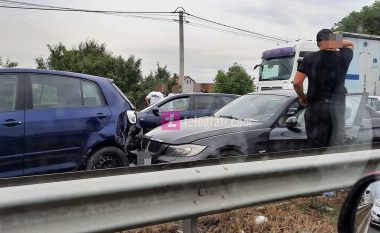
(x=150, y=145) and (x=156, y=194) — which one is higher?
(x=156, y=194)

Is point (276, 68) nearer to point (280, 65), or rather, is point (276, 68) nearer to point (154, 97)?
point (280, 65)

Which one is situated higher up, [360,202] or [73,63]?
[73,63]

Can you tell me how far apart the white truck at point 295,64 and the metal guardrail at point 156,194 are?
919cm

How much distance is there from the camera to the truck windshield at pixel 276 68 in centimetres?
1580

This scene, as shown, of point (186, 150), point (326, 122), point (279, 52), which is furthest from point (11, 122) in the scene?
point (279, 52)

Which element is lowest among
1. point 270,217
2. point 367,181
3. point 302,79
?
point 270,217

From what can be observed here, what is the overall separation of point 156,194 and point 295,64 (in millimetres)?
13618

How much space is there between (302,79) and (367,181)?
3.36 meters

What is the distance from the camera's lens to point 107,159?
17.7ft

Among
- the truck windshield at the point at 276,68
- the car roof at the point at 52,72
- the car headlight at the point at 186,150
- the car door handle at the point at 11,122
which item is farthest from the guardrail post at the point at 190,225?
the truck windshield at the point at 276,68

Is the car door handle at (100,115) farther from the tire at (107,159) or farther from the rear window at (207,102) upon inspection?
the rear window at (207,102)

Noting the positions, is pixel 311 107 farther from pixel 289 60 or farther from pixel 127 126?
pixel 289 60

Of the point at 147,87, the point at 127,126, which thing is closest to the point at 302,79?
the point at 127,126

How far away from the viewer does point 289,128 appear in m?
5.32
